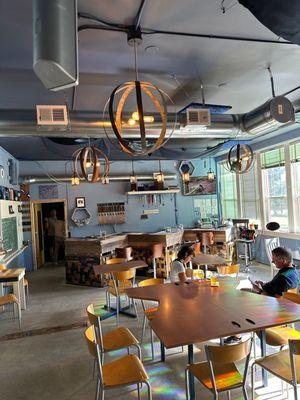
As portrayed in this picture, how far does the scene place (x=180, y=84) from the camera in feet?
13.4

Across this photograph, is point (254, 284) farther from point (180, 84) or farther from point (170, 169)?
point (170, 169)

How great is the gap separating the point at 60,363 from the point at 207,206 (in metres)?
7.40

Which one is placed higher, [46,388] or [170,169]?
[170,169]

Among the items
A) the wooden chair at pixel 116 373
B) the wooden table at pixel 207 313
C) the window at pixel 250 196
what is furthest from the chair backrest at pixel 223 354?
the window at pixel 250 196

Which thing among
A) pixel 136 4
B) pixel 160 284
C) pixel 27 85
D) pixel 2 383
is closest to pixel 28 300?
pixel 2 383

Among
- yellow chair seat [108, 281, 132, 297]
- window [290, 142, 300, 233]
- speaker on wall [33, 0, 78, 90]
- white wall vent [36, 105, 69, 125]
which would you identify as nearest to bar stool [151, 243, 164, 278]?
yellow chair seat [108, 281, 132, 297]

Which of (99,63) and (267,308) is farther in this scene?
(99,63)

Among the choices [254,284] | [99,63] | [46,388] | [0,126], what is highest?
[99,63]

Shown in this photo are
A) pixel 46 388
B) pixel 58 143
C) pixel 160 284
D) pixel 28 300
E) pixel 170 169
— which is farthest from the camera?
pixel 170 169

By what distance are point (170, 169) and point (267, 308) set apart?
23.5 feet

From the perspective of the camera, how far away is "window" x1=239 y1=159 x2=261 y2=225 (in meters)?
8.15

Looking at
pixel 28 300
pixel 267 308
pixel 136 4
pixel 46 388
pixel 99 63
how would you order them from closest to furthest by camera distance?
pixel 136 4, pixel 267 308, pixel 46 388, pixel 99 63, pixel 28 300

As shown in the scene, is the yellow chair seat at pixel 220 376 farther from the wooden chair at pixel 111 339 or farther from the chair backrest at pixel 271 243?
the chair backrest at pixel 271 243

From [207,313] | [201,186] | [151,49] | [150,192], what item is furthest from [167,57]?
[201,186]
